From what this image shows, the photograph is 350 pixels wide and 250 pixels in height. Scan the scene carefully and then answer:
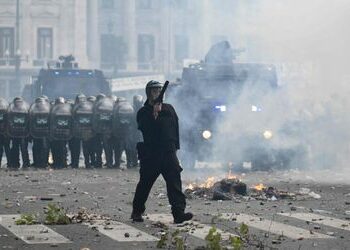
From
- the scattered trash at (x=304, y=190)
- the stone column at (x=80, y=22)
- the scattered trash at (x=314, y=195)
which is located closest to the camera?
the scattered trash at (x=314, y=195)

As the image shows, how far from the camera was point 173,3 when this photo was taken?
64375 mm

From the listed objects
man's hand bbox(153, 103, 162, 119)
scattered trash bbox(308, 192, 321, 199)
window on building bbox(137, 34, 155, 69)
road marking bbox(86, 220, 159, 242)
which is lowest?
scattered trash bbox(308, 192, 321, 199)

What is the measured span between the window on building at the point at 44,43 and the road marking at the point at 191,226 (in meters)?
66.3

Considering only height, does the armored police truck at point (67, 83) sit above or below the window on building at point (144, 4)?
below

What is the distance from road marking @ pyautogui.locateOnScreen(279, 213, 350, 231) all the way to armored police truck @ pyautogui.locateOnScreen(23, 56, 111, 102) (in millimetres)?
23628

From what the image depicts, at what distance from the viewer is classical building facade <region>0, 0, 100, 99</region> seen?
7962 cm

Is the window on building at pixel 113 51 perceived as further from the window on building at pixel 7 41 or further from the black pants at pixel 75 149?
the black pants at pixel 75 149

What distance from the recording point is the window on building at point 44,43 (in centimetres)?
8075

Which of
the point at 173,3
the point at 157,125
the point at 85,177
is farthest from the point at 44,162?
the point at 173,3

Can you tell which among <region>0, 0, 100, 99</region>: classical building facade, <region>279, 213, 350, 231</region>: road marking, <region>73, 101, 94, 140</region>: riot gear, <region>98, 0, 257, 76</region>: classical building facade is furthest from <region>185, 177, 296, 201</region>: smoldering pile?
<region>0, 0, 100, 99</region>: classical building facade

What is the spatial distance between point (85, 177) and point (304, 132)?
6.26 meters

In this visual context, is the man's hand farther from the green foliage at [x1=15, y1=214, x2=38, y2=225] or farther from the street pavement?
the green foliage at [x1=15, y1=214, x2=38, y2=225]

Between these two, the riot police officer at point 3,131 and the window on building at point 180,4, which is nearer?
the riot police officer at point 3,131

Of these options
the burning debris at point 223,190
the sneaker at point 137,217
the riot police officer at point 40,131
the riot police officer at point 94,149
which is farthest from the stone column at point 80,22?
the sneaker at point 137,217
